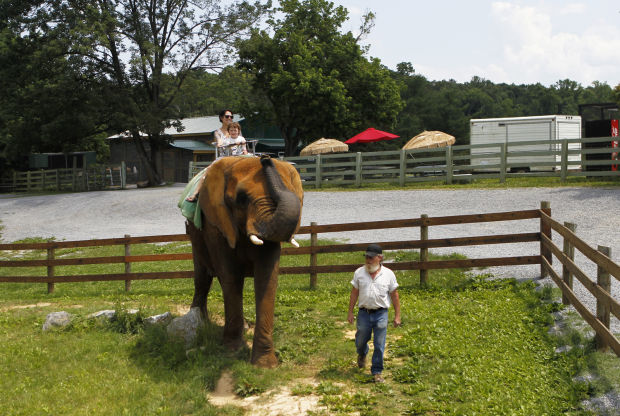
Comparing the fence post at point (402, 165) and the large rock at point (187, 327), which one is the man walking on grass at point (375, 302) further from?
the fence post at point (402, 165)

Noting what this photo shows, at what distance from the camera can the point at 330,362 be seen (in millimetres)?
6887

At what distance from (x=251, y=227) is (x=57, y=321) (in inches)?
166

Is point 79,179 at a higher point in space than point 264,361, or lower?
higher

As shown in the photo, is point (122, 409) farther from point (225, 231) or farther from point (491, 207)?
point (491, 207)

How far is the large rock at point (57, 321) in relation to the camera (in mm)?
8802

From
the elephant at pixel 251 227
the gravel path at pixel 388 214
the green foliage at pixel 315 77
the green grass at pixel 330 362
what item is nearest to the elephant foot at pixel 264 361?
the elephant at pixel 251 227

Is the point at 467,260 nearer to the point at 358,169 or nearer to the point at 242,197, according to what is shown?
the point at 242,197

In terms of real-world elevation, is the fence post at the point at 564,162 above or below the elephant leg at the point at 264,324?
above

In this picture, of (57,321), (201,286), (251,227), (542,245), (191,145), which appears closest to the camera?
(251,227)

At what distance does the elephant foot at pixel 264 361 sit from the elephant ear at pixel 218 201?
4.21 ft

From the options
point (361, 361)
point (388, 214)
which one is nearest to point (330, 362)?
point (361, 361)

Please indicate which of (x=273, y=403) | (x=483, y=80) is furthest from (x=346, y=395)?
(x=483, y=80)

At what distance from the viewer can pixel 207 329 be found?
775cm

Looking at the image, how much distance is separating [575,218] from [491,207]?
2.82m
